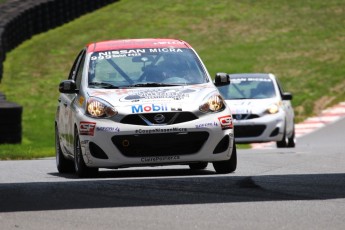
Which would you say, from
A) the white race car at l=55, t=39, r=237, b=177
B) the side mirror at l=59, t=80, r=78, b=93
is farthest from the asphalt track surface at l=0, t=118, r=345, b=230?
the side mirror at l=59, t=80, r=78, b=93

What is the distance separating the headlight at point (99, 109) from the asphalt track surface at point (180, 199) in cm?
64

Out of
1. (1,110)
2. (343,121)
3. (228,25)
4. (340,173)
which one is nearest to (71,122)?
(340,173)

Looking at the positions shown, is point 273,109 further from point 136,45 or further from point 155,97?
point 155,97

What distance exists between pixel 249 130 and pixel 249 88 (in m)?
1.36

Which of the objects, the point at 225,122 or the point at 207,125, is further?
the point at 225,122

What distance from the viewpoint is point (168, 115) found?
1269 cm

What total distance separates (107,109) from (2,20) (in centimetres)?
2091

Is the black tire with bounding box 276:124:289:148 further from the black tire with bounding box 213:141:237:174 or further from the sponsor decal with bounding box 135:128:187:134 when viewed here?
the sponsor decal with bounding box 135:128:187:134

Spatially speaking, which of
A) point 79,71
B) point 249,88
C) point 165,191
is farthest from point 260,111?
point 165,191

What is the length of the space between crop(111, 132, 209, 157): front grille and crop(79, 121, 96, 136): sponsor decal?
0.25 metres

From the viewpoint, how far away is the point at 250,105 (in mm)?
22094

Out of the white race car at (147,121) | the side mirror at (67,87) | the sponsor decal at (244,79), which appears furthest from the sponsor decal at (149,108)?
the sponsor decal at (244,79)

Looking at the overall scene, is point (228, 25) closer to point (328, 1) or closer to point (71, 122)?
point (328, 1)

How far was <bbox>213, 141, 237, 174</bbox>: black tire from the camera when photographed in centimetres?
1324
